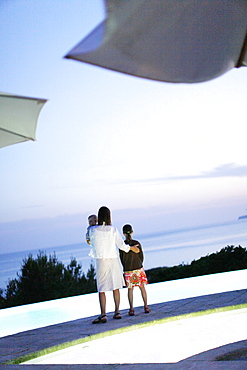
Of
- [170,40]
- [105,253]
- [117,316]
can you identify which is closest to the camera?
[170,40]

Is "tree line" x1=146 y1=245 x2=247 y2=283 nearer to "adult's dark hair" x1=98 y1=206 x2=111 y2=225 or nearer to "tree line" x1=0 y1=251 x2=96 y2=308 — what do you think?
"tree line" x1=0 y1=251 x2=96 y2=308

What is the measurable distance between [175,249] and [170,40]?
29015 mm

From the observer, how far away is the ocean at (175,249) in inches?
1105

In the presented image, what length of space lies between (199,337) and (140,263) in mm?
1450

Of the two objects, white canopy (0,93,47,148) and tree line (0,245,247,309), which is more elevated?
white canopy (0,93,47,148)

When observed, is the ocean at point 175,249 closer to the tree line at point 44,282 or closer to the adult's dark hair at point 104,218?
the tree line at point 44,282

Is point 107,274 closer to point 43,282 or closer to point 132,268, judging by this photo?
point 132,268

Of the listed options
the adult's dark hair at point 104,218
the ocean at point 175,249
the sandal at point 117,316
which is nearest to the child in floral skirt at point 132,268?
the sandal at point 117,316

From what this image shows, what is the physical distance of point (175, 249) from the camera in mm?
31172

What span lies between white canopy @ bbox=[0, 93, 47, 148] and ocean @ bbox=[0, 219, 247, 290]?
72.3 feet

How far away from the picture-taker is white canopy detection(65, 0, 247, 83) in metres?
2.41

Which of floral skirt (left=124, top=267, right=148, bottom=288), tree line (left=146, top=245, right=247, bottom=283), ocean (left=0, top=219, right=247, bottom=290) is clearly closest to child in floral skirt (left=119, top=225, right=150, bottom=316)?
floral skirt (left=124, top=267, right=148, bottom=288)

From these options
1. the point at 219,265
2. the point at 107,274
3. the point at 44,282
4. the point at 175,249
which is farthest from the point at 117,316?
the point at 175,249

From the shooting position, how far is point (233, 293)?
7074mm
